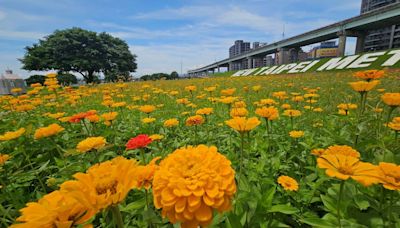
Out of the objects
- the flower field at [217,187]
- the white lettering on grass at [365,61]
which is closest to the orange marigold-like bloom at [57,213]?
the flower field at [217,187]

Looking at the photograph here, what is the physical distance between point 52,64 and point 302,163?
29.7m

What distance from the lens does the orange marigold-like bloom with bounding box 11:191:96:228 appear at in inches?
19.9

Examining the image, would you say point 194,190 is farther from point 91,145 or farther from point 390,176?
point 91,145

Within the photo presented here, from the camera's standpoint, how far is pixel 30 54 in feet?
81.5

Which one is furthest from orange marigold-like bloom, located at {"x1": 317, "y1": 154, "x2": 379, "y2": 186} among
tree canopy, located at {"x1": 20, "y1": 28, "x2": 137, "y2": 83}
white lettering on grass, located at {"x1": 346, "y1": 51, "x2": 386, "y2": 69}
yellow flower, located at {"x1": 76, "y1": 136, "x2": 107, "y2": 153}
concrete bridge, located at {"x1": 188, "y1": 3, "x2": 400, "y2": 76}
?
concrete bridge, located at {"x1": 188, "y1": 3, "x2": 400, "y2": 76}

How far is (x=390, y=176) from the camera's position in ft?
2.39

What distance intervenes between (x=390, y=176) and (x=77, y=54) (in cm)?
3034

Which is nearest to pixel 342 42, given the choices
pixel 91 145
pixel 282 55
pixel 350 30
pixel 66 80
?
pixel 350 30

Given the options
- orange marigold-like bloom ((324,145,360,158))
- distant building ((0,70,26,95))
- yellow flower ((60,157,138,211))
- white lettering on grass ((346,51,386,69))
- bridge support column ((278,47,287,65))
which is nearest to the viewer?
yellow flower ((60,157,138,211))

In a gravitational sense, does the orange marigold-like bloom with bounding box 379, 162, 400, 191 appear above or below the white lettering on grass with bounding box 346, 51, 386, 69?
below

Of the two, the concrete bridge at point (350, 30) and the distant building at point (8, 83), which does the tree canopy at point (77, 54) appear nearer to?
the distant building at point (8, 83)

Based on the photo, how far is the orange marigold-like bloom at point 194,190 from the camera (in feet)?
1.85

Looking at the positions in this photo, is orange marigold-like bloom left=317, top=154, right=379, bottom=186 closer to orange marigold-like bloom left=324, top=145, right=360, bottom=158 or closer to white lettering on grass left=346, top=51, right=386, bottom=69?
orange marigold-like bloom left=324, top=145, right=360, bottom=158

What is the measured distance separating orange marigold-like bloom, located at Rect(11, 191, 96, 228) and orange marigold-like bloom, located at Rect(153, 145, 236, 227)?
0.18 metres
